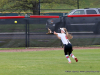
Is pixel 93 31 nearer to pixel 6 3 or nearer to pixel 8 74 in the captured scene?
pixel 8 74

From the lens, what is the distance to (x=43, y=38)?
46.4ft

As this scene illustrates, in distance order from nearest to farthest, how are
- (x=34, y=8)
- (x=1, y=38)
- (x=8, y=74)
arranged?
1. (x=8, y=74)
2. (x=1, y=38)
3. (x=34, y=8)

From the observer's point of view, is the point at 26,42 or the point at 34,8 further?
the point at 34,8

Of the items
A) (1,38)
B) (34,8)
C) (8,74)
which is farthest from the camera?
(34,8)

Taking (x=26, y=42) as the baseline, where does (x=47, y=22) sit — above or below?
above

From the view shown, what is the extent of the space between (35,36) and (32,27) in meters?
0.59

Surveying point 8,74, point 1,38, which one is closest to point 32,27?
point 1,38

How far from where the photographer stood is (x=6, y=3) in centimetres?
2295

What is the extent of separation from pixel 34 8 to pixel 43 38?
911 cm

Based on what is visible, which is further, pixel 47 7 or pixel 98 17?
pixel 47 7

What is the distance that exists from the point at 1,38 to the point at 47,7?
34.3ft

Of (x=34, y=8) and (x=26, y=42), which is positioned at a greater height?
(x=34, y=8)

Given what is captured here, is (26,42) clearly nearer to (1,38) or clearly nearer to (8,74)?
(1,38)

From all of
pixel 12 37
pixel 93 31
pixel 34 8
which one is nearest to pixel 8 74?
pixel 12 37
